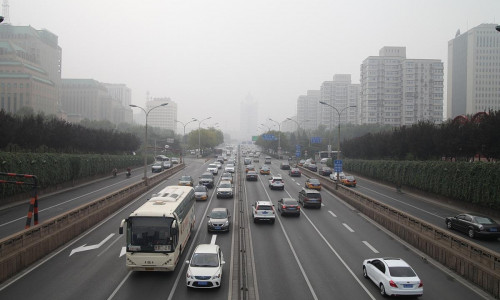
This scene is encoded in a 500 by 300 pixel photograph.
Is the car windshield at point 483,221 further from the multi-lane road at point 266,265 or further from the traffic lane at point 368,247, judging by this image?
the traffic lane at point 368,247

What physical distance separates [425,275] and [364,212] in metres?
15.3

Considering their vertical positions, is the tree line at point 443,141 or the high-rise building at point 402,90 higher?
the high-rise building at point 402,90

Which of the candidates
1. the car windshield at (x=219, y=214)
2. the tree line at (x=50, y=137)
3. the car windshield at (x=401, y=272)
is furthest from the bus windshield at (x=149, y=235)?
the tree line at (x=50, y=137)

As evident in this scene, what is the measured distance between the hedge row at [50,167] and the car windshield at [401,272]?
32763 mm

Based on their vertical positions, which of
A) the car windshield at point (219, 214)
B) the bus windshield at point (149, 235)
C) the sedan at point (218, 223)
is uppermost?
the bus windshield at point (149, 235)

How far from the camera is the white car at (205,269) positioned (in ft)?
52.0

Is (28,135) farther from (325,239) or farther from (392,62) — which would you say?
(392,62)

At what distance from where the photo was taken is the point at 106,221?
2972 centimetres

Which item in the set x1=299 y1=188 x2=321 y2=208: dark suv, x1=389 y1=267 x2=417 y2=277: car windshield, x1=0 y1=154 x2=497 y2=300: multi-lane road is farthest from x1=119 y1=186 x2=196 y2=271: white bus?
x1=299 y1=188 x2=321 y2=208: dark suv

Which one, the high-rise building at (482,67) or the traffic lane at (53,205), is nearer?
the traffic lane at (53,205)

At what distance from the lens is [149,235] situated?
1748 cm

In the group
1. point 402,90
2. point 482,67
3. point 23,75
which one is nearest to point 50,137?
point 23,75

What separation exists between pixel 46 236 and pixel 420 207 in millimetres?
31563

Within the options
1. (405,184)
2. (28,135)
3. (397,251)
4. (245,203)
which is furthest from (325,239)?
(28,135)
